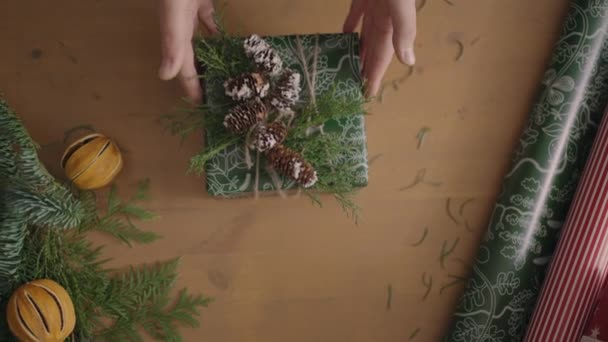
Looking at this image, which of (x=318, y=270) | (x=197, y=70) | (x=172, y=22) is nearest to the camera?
(x=172, y=22)

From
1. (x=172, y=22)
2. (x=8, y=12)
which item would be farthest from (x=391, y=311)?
(x=8, y=12)

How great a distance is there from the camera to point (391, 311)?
875mm

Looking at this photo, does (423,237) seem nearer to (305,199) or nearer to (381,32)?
(305,199)

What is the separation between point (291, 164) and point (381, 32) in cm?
21

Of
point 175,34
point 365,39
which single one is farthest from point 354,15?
point 175,34

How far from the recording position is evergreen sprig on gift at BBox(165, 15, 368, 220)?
74 centimetres

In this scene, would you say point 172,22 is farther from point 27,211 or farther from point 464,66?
point 464,66

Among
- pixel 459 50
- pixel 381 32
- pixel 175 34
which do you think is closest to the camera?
pixel 175 34

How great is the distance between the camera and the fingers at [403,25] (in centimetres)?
68

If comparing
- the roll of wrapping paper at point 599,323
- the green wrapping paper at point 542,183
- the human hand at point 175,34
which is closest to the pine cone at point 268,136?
the human hand at point 175,34

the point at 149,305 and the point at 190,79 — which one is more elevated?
the point at 190,79

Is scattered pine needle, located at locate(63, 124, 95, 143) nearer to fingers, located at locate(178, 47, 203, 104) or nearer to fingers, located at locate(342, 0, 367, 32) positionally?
fingers, located at locate(178, 47, 203, 104)

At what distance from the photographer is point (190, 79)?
2.44 feet

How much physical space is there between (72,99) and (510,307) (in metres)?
0.68
